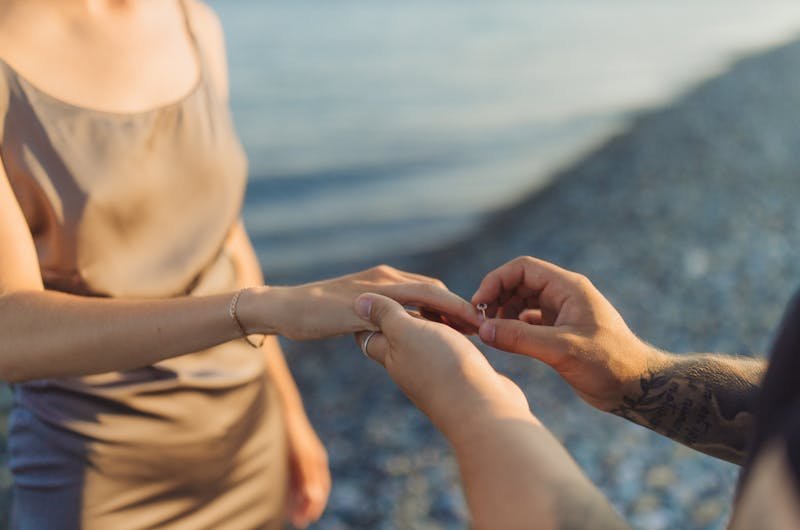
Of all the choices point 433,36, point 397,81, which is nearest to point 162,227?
point 397,81

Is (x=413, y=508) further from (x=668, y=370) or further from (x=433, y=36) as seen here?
(x=433, y=36)

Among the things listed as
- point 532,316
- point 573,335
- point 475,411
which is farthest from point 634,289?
point 475,411

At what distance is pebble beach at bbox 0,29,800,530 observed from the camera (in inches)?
205

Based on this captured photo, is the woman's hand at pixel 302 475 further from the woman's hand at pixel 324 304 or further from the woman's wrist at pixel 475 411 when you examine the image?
the woman's wrist at pixel 475 411

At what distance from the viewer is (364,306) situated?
1971mm

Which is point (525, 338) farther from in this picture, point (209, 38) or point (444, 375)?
point (209, 38)

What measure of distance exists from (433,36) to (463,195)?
16.6 meters

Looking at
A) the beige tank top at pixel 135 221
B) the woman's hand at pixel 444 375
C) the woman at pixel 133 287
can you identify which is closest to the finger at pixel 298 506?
the woman at pixel 133 287

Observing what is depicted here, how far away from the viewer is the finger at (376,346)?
190 cm

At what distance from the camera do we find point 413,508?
522 cm

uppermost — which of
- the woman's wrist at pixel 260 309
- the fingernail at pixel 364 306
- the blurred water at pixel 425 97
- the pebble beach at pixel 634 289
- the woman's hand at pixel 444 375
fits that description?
the woman's hand at pixel 444 375

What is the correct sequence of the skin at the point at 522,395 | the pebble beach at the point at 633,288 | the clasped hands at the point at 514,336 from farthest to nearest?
the pebble beach at the point at 633,288, the clasped hands at the point at 514,336, the skin at the point at 522,395

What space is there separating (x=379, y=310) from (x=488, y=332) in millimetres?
310

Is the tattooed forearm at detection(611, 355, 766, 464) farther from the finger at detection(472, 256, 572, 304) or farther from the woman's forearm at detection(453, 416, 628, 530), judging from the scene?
the woman's forearm at detection(453, 416, 628, 530)
